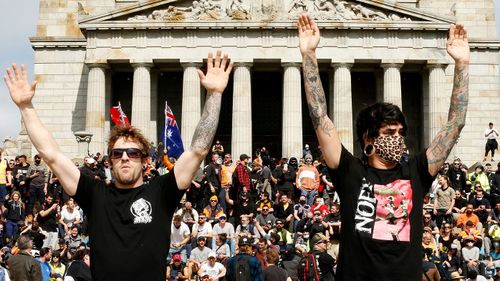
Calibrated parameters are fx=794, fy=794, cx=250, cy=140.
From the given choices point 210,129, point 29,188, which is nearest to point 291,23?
point 29,188

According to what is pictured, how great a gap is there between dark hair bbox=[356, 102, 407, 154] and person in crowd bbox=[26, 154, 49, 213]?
22475mm

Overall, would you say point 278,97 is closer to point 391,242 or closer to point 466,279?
point 466,279

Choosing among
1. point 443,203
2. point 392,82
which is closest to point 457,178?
point 443,203

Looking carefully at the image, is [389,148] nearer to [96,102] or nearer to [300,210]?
[300,210]

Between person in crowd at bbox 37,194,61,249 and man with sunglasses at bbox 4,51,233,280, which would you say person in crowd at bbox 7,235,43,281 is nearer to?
man with sunglasses at bbox 4,51,233,280

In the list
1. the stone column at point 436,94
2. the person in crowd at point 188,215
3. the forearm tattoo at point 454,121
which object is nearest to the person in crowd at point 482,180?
the person in crowd at point 188,215

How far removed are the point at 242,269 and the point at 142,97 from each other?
2883cm

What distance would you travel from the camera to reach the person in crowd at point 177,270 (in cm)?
1859

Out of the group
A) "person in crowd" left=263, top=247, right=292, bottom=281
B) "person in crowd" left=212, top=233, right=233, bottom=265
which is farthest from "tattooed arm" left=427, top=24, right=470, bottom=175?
"person in crowd" left=212, top=233, right=233, bottom=265

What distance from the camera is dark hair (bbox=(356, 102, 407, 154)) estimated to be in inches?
238

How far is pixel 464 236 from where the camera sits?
22297mm

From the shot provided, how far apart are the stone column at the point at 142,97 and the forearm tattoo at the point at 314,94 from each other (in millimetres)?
37419

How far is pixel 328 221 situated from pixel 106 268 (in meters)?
17.0

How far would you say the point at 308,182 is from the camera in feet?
91.2
